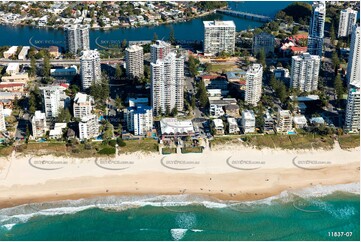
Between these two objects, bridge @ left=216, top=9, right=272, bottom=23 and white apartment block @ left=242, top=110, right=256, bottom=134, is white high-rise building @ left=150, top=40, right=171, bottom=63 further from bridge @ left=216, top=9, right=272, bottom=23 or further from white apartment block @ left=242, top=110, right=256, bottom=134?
bridge @ left=216, top=9, right=272, bottom=23

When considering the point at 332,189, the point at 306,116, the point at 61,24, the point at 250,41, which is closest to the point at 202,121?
the point at 306,116

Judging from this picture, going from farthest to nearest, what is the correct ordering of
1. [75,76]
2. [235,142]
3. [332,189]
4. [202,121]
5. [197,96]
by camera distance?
[75,76], [197,96], [202,121], [235,142], [332,189]

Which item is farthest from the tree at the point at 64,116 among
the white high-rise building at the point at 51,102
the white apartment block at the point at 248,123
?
the white apartment block at the point at 248,123

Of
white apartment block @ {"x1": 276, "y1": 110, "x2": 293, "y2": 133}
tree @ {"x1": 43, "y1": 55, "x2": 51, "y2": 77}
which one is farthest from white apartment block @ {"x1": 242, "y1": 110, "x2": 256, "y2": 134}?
tree @ {"x1": 43, "y1": 55, "x2": 51, "y2": 77}

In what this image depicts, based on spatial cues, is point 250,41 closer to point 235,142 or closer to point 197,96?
point 197,96

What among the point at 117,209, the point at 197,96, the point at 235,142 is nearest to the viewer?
the point at 117,209

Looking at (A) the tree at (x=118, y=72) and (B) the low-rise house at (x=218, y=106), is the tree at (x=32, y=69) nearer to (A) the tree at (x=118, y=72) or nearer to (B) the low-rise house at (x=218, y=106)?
(A) the tree at (x=118, y=72)

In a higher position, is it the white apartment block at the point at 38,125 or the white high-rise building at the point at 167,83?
the white high-rise building at the point at 167,83

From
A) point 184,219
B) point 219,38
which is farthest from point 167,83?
point 219,38
